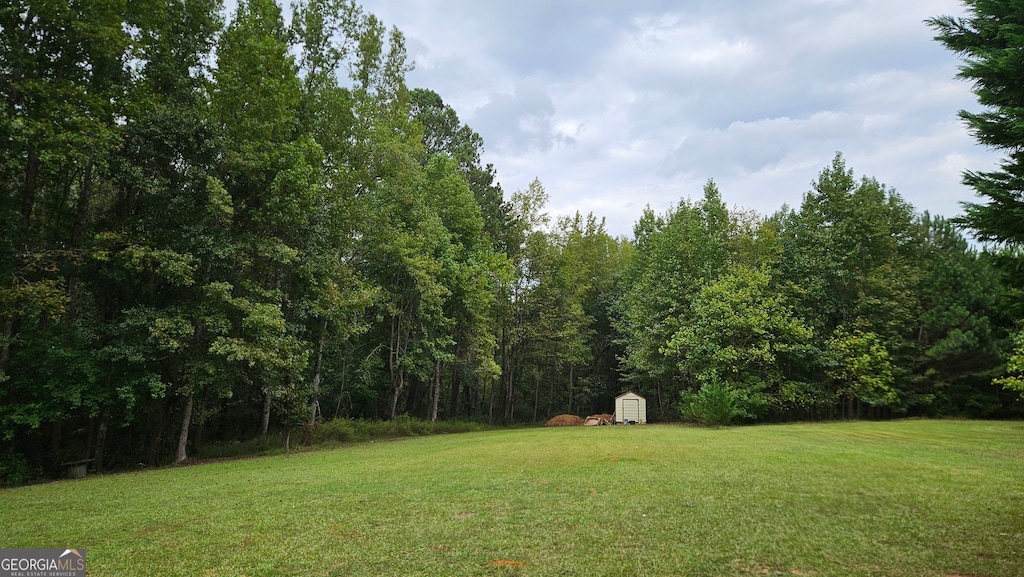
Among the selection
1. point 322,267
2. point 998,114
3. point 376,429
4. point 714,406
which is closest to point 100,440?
point 322,267

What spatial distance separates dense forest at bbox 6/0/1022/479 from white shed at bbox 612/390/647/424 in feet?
7.81

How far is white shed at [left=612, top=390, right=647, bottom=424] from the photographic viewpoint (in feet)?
92.2

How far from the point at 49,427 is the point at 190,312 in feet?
19.3

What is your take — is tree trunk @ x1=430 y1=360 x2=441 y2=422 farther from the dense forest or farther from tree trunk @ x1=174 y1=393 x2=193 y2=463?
tree trunk @ x1=174 y1=393 x2=193 y2=463

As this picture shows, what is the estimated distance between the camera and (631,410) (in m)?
28.4

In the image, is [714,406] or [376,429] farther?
[376,429]

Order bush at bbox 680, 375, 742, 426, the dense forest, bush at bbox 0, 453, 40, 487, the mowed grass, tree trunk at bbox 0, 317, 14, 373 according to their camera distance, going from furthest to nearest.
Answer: bush at bbox 680, 375, 742, 426, the dense forest, bush at bbox 0, 453, 40, 487, tree trunk at bbox 0, 317, 14, 373, the mowed grass

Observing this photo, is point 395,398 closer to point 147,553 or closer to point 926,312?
point 147,553

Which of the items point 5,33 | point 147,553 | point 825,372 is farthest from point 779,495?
point 825,372

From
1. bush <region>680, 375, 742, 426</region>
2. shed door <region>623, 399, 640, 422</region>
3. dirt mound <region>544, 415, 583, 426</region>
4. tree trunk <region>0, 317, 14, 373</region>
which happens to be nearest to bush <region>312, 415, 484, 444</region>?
dirt mound <region>544, 415, 583, 426</region>

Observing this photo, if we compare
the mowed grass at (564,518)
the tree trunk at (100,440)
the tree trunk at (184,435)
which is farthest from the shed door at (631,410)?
the tree trunk at (100,440)

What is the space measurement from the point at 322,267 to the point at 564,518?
14175 millimetres

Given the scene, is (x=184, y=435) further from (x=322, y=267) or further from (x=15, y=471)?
(x=322, y=267)

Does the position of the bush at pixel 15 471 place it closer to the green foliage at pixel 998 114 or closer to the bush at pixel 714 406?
the green foliage at pixel 998 114
